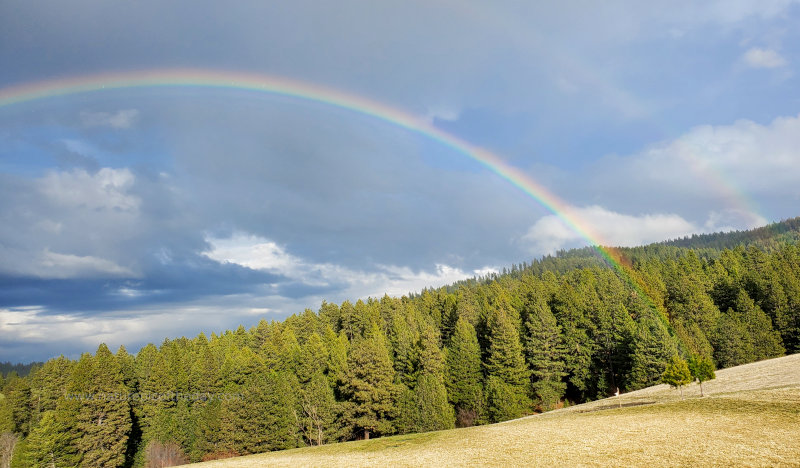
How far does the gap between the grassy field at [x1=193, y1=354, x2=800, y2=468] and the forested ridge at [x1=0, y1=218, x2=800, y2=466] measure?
23.8m

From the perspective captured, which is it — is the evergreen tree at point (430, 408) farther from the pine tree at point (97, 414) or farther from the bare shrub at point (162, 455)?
the pine tree at point (97, 414)

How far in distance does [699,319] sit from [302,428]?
82014 mm

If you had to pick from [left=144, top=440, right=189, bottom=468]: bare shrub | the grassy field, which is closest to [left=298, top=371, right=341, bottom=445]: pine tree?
Result: [left=144, top=440, right=189, bottom=468]: bare shrub

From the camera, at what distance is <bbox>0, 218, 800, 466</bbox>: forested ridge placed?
213 feet

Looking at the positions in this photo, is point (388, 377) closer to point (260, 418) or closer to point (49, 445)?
point (260, 418)

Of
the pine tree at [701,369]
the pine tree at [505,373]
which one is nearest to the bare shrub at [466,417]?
the pine tree at [505,373]

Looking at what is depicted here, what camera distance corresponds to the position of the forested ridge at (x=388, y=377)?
65.1m

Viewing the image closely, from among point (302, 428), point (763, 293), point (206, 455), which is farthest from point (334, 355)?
point (763, 293)

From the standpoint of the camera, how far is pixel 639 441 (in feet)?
79.4

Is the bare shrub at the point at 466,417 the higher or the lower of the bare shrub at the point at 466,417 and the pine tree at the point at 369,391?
the lower

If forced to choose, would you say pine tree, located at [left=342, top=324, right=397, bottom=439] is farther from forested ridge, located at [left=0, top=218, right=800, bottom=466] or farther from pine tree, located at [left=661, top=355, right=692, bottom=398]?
pine tree, located at [left=661, top=355, right=692, bottom=398]

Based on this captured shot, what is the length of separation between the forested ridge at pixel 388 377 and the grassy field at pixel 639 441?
78.2ft

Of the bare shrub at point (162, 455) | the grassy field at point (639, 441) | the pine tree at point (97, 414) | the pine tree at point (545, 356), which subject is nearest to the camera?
the grassy field at point (639, 441)

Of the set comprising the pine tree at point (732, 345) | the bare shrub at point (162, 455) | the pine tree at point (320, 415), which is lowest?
the bare shrub at point (162, 455)
